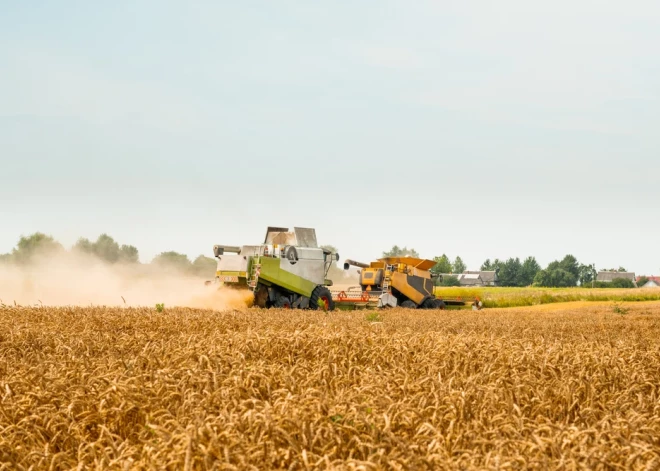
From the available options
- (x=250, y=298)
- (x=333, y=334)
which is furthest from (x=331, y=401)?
(x=250, y=298)

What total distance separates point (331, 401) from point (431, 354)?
10.9ft

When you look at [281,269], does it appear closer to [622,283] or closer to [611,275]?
[622,283]

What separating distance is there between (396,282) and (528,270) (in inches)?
5843

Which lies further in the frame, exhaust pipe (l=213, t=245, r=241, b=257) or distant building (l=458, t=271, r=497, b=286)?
distant building (l=458, t=271, r=497, b=286)

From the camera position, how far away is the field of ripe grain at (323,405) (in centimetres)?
402

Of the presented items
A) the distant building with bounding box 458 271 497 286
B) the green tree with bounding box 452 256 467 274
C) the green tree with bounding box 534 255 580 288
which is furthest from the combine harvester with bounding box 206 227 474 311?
the green tree with bounding box 452 256 467 274

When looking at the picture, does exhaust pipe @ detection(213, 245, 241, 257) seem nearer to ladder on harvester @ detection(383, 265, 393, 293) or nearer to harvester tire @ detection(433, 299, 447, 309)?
ladder on harvester @ detection(383, 265, 393, 293)

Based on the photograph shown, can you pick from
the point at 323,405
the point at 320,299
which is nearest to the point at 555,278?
the point at 320,299

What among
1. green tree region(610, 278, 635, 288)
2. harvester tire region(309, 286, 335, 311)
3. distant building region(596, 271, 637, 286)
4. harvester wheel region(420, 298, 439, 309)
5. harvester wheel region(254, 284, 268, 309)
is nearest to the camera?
harvester wheel region(254, 284, 268, 309)

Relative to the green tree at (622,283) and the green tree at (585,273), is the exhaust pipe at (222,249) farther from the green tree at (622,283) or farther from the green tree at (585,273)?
the green tree at (585,273)

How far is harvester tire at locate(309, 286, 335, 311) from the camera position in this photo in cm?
2739

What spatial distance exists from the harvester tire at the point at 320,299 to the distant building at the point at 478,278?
135m

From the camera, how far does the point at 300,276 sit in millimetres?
27156

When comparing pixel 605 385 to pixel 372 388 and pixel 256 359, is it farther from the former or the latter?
pixel 256 359
